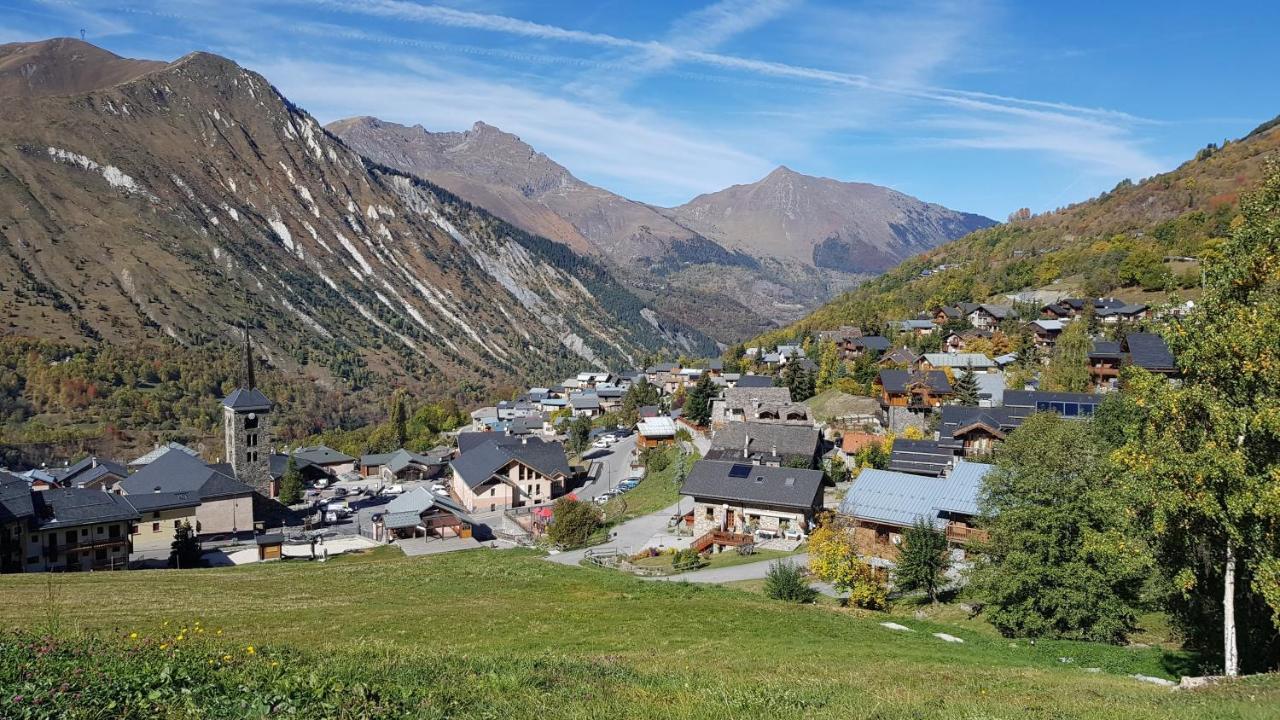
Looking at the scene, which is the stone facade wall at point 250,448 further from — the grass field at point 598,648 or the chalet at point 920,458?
the chalet at point 920,458

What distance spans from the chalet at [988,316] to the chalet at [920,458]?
156 ft

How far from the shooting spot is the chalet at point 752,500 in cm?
4878

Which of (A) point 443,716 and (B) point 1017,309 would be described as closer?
(A) point 443,716

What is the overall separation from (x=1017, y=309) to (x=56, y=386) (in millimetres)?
159741

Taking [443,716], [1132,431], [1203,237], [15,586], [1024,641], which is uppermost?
[1203,237]

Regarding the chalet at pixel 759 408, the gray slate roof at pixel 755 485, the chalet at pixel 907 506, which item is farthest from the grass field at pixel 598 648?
the chalet at pixel 759 408

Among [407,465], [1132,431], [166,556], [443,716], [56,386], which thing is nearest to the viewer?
[443,716]

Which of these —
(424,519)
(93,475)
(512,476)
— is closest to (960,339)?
(512,476)

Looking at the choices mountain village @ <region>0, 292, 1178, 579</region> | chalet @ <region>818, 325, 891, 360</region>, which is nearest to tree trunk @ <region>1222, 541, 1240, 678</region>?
mountain village @ <region>0, 292, 1178, 579</region>

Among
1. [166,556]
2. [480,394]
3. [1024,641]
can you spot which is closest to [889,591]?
[1024,641]

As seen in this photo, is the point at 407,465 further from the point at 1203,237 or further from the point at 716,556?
the point at 1203,237

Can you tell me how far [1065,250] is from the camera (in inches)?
4751

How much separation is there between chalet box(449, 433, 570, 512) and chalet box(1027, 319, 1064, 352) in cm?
5445

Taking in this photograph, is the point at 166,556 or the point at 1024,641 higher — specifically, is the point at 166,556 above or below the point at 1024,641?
below
